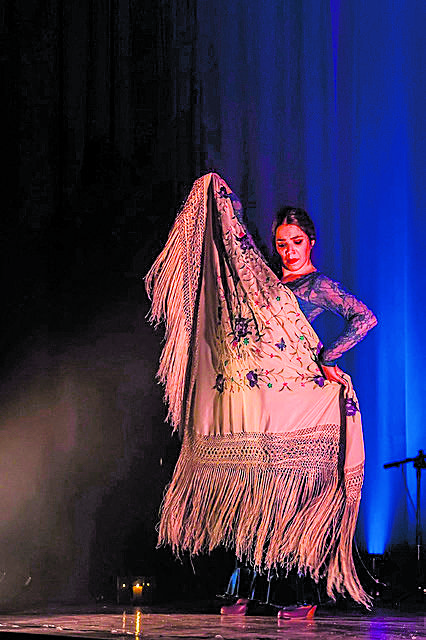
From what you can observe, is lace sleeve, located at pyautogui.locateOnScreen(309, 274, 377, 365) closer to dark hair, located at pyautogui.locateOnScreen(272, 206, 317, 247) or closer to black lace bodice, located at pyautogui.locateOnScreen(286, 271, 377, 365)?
black lace bodice, located at pyautogui.locateOnScreen(286, 271, 377, 365)

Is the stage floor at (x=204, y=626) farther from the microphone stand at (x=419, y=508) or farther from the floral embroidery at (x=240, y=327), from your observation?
the floral embroidery at (x=240, y=327)

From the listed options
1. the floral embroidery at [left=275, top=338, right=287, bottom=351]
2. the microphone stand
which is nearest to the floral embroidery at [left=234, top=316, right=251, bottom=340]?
the floral embroidery at [left=275, top=338, right=287, bottom=351]

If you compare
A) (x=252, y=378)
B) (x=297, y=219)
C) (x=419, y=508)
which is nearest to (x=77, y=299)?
(x=252, y=378)

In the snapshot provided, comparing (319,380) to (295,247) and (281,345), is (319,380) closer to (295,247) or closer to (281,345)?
(281,345)

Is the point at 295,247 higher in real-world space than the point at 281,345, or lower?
higher

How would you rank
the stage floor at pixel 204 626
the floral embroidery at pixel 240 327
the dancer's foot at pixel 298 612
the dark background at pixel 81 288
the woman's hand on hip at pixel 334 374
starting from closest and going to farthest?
the stage floor at pixel 204 626 → the dancer's foot at pixel 298 612 → the woman's hand on hip at pixel 334 374 → the floral embroidery at pixel 240 327 → the dark background at pixel 81 288

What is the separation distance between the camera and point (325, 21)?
3.26 metres

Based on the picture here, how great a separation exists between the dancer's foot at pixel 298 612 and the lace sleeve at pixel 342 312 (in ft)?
2.28

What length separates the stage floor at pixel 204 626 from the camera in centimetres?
199

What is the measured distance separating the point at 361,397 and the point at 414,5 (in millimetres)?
1318

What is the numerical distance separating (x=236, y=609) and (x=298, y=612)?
0.24 metres

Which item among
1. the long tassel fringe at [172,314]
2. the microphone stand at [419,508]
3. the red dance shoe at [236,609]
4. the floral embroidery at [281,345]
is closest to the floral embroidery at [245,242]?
the long tassel fringe at [172,314]

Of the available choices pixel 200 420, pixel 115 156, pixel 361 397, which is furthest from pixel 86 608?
pixel 115 156

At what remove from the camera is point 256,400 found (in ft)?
9.32
